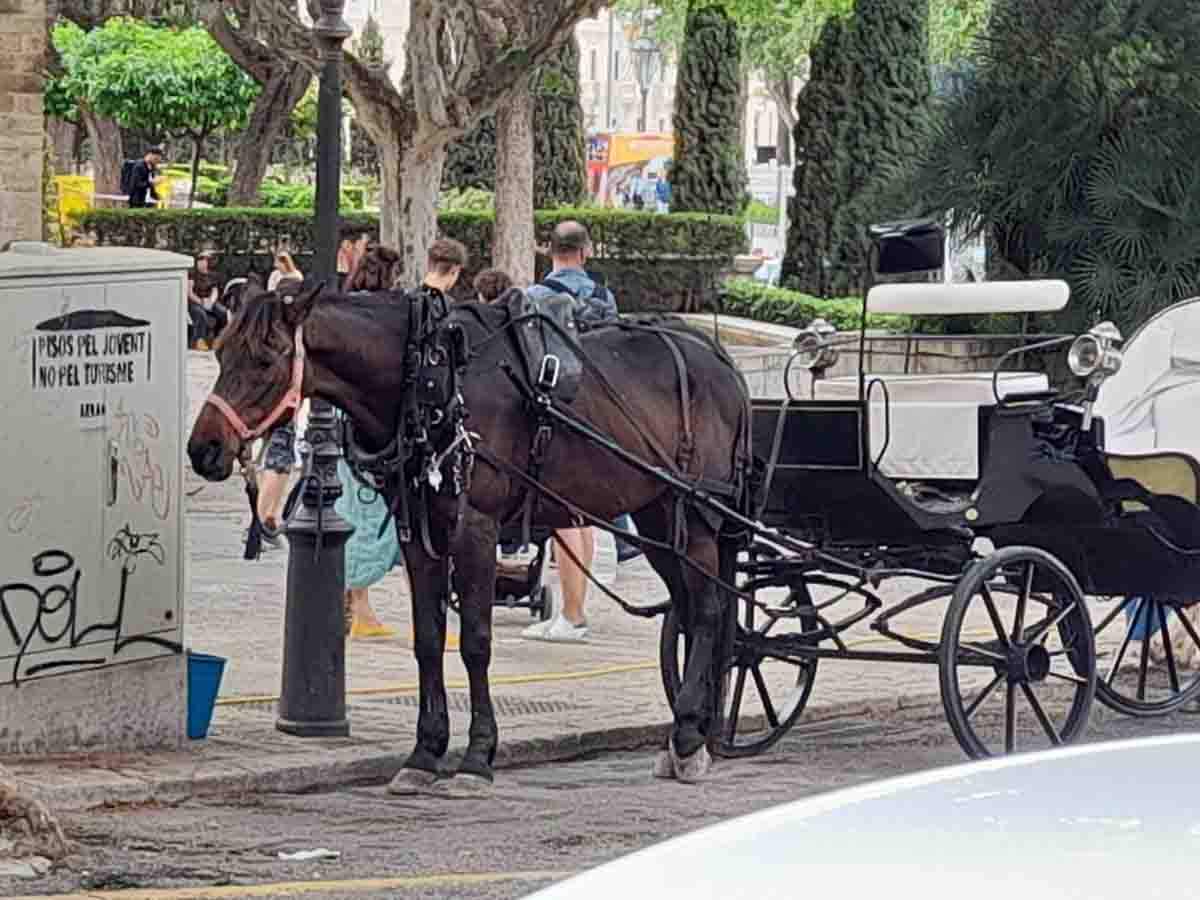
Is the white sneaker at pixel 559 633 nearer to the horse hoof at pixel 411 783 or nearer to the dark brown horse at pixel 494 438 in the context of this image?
the dark brown horse at pixel 494 438

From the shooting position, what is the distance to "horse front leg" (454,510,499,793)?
952 cm

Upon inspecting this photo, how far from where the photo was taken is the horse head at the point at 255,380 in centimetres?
923

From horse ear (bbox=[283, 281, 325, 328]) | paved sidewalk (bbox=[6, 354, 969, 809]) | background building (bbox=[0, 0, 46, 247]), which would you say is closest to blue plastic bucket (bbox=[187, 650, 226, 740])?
paved sidewalk (bbox=[6, 354, 969, 809])

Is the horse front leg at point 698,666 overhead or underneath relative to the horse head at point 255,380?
underneath

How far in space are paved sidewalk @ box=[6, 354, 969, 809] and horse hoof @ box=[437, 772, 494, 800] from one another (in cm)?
55

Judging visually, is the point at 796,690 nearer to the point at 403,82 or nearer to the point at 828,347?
the point at 828,347

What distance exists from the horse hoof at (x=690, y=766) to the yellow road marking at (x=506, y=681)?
4.95 feet

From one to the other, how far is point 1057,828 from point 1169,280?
17.6 meters

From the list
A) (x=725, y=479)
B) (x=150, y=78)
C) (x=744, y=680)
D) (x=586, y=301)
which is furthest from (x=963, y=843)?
(x=150, y=78)

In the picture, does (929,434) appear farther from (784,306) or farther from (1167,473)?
(784,306)

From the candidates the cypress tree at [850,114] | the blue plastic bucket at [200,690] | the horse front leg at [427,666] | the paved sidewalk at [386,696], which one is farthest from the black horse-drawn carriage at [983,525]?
the cypress tree at [850,114]

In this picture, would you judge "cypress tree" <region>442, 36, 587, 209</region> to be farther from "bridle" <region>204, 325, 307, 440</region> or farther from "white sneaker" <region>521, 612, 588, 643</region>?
"bridle" <region>204, 325, 307, 440</region>

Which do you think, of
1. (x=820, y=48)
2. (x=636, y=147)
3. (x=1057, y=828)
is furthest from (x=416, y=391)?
(x=636, y=147)

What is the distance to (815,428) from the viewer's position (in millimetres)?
10297
